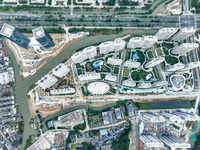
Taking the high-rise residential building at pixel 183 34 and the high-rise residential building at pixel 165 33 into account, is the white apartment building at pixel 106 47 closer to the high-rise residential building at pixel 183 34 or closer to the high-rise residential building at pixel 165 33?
the high-rise residential building at pixel 165 33

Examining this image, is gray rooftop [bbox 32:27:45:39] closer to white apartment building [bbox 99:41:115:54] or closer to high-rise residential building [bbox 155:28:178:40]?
white apartment building [bbox 99:41:115:54]

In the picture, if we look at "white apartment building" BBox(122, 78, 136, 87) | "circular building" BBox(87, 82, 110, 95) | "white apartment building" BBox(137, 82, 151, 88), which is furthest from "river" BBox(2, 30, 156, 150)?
"white apartment building" BBox(137, 82, 151, 88)

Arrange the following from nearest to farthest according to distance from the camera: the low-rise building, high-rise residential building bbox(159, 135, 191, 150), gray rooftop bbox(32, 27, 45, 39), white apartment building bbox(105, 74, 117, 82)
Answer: gray rooftop bbox(32, 27, 45, 39), high-rise residential building bbox(159, 135, 191, 150), white apartment building bbox(105, 74, 117, 82), the low-rise building

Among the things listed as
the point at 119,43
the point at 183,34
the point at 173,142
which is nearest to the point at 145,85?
the point at 119,43

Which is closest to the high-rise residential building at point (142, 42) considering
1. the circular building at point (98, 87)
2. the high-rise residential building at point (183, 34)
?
the high-rise residential building at point (183, 34)

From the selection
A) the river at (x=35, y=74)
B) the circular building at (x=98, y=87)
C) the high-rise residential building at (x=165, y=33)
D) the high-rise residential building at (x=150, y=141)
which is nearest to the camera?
the high-rise residential building at (x=150, y=141)

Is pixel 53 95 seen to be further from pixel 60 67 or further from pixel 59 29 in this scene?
pixel 59 29

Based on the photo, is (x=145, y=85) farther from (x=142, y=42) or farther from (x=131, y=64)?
(x=142, y=42)
